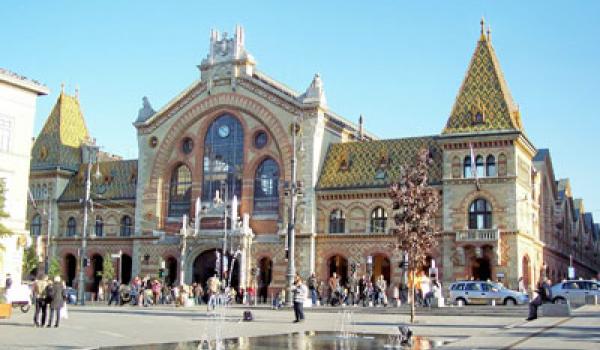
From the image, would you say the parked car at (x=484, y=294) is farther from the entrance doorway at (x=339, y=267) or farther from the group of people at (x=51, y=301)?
the group of people at (x=51, y=301)

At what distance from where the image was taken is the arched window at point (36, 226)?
69.6m

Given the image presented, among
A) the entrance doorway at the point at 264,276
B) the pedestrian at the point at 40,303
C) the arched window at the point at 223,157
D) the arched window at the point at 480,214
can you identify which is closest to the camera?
the pedestrian at the point at 40,303

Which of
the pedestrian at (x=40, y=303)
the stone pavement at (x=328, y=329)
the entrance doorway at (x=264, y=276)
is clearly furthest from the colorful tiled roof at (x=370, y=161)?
the pedestrian at (x=40, y=303)

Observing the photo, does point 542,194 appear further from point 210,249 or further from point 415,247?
point 415,247

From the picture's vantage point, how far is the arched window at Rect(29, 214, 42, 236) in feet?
228

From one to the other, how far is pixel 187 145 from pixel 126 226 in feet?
28.8

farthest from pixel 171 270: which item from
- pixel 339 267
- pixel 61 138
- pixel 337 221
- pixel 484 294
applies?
pixel 484 294

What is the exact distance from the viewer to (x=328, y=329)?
27.0 metres

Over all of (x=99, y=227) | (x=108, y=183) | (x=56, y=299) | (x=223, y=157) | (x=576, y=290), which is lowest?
(x=56, y=299)

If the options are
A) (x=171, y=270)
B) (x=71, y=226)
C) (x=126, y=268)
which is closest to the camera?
(x=171, y=270)

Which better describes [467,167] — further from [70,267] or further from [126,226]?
[70,267]

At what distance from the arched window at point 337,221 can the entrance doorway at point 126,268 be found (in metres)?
18.8

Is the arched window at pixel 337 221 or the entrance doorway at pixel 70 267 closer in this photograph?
the arched window at pixel 337 221

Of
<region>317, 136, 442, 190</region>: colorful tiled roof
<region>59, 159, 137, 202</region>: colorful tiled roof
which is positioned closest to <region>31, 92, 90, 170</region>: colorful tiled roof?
<region>59, 159, 137, 202</region>: colorful tiled roof
